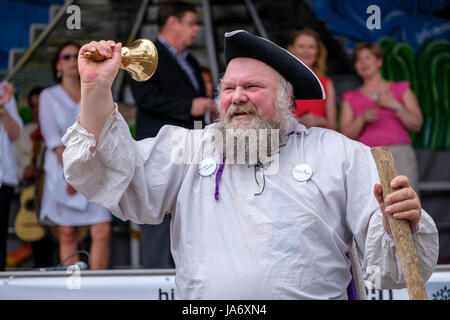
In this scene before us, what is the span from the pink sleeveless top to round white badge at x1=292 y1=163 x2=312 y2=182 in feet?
8.89

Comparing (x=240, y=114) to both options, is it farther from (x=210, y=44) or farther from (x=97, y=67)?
(x=210, y=44)

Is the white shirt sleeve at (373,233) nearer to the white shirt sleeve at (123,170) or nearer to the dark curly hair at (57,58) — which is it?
the white shirt sleeve at (123,170)

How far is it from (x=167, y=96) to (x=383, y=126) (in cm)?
179

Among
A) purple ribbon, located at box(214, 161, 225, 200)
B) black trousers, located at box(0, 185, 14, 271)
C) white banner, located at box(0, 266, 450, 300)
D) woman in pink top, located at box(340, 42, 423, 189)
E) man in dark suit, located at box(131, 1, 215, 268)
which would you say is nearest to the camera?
purple ribbon, located at box(214, 161, 225, 200)

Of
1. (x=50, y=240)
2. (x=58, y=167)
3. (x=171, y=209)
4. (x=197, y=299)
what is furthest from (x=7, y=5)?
(x=197, y=299)

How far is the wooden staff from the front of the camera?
8.34ft

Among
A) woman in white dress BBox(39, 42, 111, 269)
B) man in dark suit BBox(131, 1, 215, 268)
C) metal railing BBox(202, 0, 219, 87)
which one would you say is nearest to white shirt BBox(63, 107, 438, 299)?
man in dark suit BBox(131, 1, 215, 268)

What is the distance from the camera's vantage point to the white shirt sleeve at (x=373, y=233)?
284 centimetres

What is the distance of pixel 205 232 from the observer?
9.92ft

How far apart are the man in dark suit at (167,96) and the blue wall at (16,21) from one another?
183 cm

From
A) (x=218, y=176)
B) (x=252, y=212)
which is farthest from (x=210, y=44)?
(x=252, y=212)

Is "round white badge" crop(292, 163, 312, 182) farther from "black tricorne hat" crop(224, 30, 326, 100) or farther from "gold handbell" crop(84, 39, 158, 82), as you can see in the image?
"gold handbell" crop(84, 39, 158, 82)

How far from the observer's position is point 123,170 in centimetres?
295

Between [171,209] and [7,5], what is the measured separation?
13.2 feet
